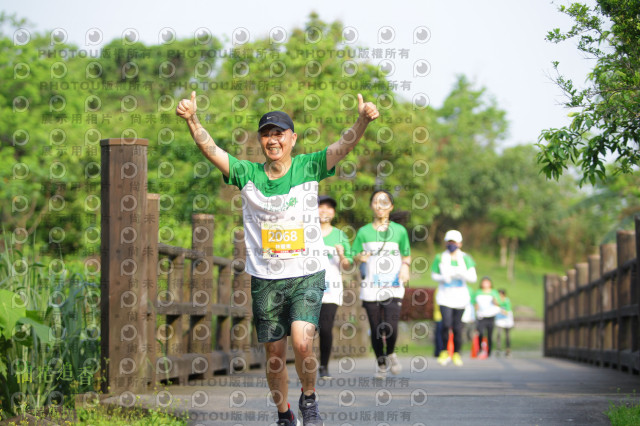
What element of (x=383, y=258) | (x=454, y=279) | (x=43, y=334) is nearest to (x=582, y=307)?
(x=454, y=279)

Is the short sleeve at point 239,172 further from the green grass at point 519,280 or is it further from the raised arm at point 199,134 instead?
the green grass at point 519,280

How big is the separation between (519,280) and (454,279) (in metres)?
53.4

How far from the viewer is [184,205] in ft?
57.1

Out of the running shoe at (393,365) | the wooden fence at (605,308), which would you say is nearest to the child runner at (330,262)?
the running shoe at (393,365)

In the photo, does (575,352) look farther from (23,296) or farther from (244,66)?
(23,296)

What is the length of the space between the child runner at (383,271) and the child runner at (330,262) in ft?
0.58

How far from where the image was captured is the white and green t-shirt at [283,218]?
5098 mm

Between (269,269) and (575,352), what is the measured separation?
12.2m

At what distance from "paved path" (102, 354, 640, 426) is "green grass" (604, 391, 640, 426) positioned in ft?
0.30

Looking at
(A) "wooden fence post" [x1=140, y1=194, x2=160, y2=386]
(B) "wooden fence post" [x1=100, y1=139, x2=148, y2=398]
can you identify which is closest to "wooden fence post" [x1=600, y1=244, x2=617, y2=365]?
(A) "wooden fence post" [x1=140, y1=194, x2=160, y2=386]

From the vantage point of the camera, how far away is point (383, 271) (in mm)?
9055

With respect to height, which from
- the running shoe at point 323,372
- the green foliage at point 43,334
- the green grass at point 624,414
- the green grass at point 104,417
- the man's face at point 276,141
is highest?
the man's face at point 276,141

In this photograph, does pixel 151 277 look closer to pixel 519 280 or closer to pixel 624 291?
pixel 624 291

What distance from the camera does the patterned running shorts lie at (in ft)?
16.8
